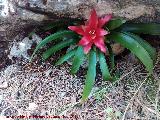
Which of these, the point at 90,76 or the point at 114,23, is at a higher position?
the point at 114,23

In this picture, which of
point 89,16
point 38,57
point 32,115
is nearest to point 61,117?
point 32,115

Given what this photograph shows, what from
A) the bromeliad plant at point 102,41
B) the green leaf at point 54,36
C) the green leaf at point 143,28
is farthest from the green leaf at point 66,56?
the green leaf at point 143,28

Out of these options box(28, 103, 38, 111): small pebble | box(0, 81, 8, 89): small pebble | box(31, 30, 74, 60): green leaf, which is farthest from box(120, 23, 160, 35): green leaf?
box(0, 81, 8, 89): small pebble

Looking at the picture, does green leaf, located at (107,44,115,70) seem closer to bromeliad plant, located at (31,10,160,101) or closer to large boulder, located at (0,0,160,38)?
bromeliad plant, located at (31,10,160,101)

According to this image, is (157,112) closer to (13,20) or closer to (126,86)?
(126,86)

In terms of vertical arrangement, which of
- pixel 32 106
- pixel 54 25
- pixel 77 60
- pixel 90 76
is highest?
pixel 54 25

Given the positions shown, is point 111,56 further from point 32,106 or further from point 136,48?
point 32,106

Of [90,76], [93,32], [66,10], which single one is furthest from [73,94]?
[66,10]
